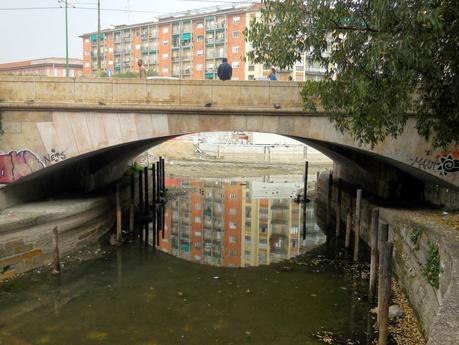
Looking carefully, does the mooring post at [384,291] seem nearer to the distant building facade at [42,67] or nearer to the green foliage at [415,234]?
the green foliage at [415,234]

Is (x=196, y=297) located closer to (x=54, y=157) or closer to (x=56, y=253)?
(x=56, y=253)

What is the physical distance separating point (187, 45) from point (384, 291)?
210 feet

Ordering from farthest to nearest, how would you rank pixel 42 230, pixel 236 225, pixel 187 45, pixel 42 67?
pixel 42 67
pixel 187 45
pixel 236 225
pixel 42 230

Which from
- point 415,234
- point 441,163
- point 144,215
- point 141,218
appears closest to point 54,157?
point 141,218

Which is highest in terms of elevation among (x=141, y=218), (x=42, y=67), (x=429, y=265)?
(x=42, y=67)

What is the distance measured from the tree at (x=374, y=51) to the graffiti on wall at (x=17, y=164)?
351 inches

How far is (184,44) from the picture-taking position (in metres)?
68.6

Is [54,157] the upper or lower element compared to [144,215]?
upper

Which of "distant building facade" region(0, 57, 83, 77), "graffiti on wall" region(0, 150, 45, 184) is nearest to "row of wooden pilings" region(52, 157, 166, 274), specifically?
"graffiti on wall" region(0, 150, 45, 184)

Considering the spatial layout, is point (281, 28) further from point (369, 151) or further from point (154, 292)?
point (154, 292)

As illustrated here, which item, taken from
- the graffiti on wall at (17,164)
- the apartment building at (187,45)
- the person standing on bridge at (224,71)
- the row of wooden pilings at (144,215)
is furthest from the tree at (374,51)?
the apartment building at (187,45)

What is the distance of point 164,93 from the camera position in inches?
604

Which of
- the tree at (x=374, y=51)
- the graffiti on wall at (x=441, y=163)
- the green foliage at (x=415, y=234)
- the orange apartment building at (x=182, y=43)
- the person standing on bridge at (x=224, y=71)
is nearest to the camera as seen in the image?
the tree at (x=374, y=51)

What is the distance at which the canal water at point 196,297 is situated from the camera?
34.2ft
